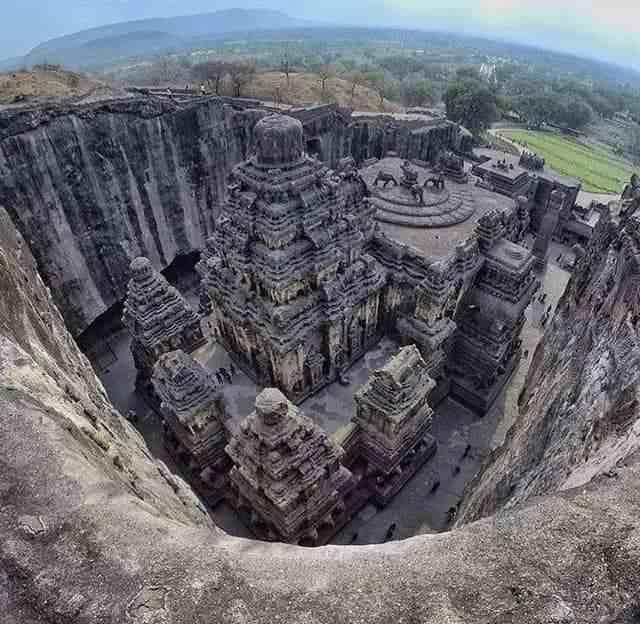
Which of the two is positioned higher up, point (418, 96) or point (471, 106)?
point (471, 106)

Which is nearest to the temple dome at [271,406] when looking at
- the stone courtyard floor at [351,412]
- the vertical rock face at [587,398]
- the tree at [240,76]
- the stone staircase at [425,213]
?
the stone courtyard floor at [351,412]

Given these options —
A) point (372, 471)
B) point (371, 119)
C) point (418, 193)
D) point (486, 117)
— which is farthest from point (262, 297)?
point (486, 117)

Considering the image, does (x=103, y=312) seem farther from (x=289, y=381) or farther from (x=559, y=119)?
(x=559, y=119)

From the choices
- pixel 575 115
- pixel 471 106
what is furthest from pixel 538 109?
pixel 471 106

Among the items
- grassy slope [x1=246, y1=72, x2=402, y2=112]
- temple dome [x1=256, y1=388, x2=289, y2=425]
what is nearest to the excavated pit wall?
temple dome [x1=256, y1=388, x2=289, y2=425]

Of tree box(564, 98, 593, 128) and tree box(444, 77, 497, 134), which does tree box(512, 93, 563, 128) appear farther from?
tree box(444, 77, 497, 134)

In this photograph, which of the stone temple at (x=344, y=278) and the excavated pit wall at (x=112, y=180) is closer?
the stone temple at (x=344, y=278)

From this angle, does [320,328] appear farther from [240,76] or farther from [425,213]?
[240,76]

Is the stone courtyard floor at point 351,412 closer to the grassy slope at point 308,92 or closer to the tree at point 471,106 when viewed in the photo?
the tree at point 471,106
